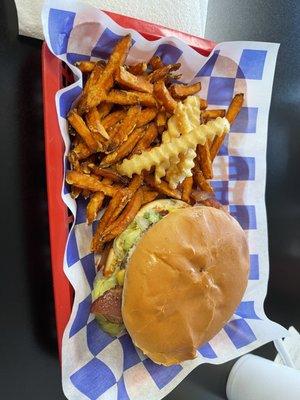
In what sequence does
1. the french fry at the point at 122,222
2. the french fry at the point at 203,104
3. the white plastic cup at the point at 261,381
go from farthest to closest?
the white plastic cup at the point at 261,381 → the french fry at the point at 203,104 → the french fry at the point at 122,222

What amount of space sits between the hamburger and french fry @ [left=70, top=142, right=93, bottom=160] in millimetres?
261

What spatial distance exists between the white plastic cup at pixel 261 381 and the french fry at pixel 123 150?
1.03m

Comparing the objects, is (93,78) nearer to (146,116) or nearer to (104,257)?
(146,116)

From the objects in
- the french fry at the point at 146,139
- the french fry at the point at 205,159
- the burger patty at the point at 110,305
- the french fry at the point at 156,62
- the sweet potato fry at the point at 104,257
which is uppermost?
the french fry at the point at 156,62

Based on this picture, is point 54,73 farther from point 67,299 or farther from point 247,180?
point 247,180

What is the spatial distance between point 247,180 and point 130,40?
0.71 meters

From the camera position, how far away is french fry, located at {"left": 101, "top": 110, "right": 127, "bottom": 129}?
1.37 m

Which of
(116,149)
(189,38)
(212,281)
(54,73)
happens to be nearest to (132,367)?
(212,281)

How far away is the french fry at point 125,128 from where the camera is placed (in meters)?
1.34

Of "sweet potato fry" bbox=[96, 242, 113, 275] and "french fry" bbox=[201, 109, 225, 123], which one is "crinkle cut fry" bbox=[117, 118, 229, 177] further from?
"sweet potato fry" bbox=[96, 242, 113, 275]

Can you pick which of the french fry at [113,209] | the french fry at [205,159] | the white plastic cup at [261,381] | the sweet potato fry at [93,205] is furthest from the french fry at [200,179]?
the white plastic cup at [261,381]

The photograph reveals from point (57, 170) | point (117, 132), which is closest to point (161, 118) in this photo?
point (117, 132)

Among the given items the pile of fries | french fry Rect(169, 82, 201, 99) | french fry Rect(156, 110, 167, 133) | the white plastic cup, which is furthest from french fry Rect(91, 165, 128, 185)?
the white plastic cup

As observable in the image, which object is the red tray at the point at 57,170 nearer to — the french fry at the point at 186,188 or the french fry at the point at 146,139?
the french fry at the point at 146,139
